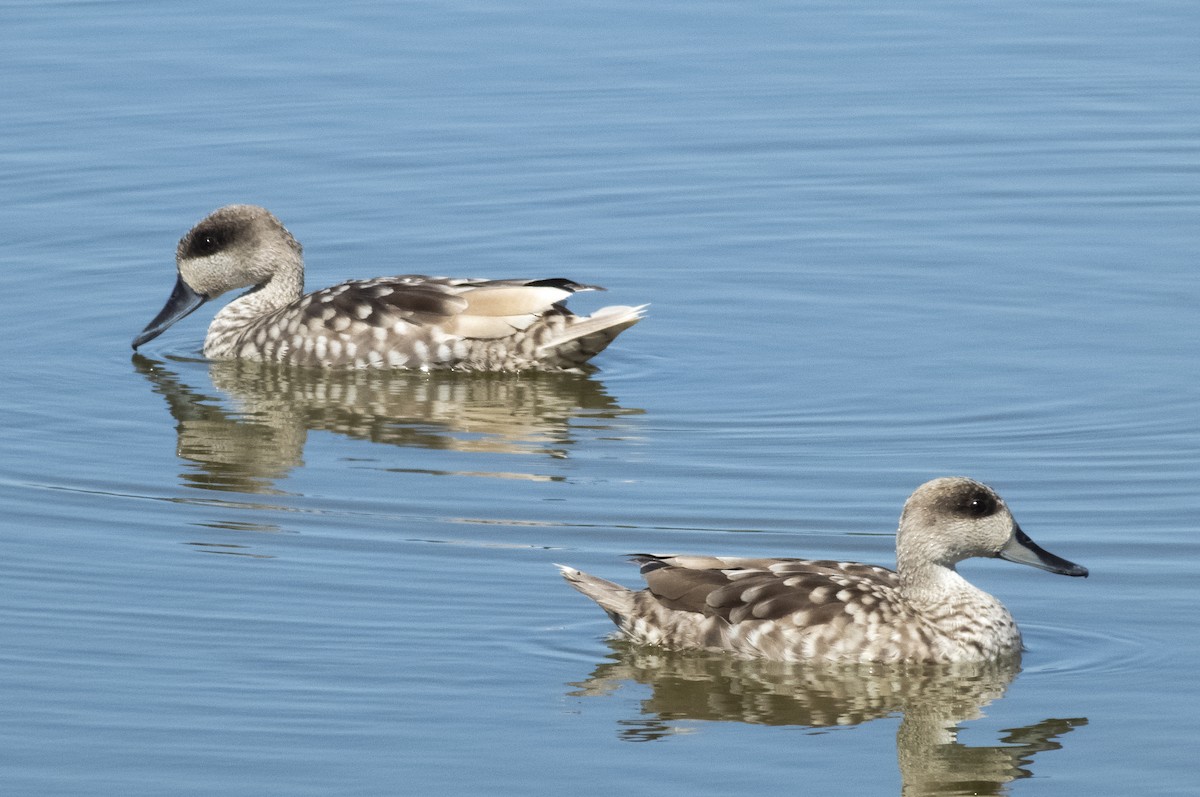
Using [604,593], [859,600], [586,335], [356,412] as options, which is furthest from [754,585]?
[586,335]

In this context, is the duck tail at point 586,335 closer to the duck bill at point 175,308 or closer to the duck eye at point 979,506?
the duck bill at point 175,308

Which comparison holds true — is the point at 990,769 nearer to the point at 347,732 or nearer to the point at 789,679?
the point at 789,679

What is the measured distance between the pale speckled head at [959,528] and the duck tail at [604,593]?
1036 millimetres

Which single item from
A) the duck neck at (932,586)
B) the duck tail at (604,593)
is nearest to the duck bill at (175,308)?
the duck tail at (604,593)

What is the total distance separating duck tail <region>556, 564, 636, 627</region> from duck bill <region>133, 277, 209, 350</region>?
18.9ft

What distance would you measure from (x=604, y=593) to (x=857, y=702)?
1.08 m

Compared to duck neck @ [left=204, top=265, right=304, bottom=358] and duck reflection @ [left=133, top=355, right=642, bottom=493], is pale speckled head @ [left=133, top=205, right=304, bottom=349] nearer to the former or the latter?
duck neck @ [left=204, top=265, right=304, bottom=358]

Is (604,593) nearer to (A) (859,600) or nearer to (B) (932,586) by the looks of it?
(A) (859,600)

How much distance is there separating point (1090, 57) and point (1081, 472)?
9470 millimetres

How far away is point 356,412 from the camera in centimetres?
1284

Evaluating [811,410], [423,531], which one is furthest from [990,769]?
[811,410]

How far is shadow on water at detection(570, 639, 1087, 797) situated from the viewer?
7898 millimetres

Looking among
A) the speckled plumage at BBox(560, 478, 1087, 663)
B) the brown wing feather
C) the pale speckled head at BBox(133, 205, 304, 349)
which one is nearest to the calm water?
the speckled plumage at BBox(560, 478, 1087, 663)

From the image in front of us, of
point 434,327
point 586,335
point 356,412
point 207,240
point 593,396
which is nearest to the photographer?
point 356,412
